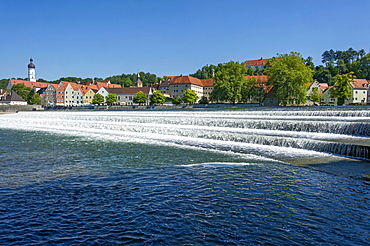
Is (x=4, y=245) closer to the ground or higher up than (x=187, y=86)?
closer to the ground

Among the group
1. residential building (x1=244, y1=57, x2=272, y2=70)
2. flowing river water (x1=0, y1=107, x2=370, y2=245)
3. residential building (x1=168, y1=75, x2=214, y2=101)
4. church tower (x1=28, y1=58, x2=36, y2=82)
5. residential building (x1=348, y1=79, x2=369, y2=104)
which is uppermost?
residential building (x1=244, y1=57, x2=272, y2=70)

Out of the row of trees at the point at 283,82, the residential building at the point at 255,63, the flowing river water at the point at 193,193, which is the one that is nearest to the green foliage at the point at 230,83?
the row of trees at the point at 283,82

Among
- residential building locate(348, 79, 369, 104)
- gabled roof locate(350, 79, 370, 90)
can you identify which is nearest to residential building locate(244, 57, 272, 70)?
gabled roof locate(350, 79, 370, 90)

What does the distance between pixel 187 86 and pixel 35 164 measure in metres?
112

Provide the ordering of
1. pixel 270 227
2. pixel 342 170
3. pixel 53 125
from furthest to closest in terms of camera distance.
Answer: pixel 53 125
pixel 342 170
pixel 270 227

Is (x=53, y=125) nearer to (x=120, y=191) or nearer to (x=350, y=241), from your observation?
(x=120, y=191)

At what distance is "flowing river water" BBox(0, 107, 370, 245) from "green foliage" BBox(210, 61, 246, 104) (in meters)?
54.9

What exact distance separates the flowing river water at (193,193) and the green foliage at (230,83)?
5493cm

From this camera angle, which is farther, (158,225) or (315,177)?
(315,177)

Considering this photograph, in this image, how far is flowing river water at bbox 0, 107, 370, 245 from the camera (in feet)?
17.0

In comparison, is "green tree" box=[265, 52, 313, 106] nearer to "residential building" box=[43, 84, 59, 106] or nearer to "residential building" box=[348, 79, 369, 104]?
"residential building" box=[348, 79, 369, 104]

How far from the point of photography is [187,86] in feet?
399

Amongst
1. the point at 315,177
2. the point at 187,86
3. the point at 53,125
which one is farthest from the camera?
the point at 187,86

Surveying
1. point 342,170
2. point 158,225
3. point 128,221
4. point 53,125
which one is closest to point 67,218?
point 128,221
